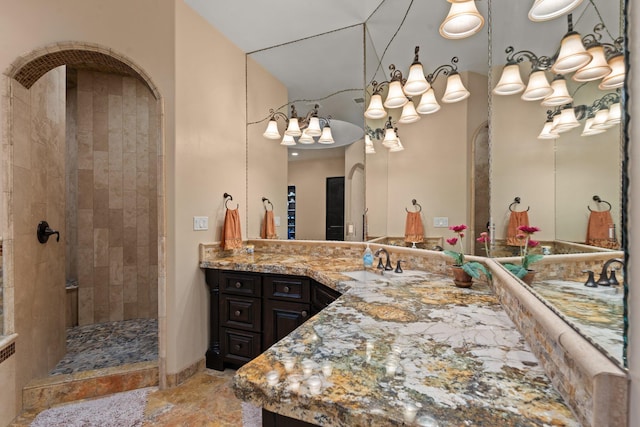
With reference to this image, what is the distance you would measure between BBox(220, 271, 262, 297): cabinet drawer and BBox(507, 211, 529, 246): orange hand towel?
1.62m

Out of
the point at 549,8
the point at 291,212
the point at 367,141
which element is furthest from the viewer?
the point at 291,212

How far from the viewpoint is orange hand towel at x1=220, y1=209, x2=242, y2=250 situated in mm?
2457

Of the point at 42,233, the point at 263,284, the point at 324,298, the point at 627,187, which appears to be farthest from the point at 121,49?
the point at 627,187

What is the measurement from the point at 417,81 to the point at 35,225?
271 centimetres

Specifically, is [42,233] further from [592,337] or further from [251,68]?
[592,337]

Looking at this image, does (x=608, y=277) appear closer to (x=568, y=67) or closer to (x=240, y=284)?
(x=568, y=67)

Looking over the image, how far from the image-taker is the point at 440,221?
1.80 metres

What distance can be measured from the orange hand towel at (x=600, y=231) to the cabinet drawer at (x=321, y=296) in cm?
117

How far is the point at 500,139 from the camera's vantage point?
141cm

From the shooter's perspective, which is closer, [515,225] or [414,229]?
[515,225]

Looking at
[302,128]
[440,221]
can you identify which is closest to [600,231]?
[440,221]

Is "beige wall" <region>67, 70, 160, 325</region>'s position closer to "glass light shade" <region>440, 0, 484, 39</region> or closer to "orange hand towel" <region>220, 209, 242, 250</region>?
"orange hand towel" <region>220, 209, 242, 250</region>

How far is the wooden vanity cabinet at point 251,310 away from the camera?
2.02 meters

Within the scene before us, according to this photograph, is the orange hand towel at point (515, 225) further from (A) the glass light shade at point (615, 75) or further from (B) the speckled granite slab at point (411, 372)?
(A) the glass light shade at point (615, 75)
